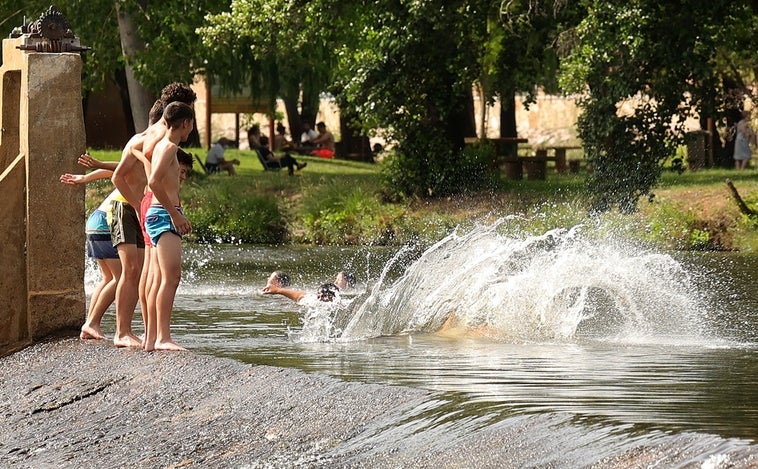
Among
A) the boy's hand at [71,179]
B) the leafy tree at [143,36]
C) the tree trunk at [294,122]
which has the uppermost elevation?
the leafy tree at [143,36]

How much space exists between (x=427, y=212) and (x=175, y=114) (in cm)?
1759

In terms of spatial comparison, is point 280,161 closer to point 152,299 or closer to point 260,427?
point 152,299

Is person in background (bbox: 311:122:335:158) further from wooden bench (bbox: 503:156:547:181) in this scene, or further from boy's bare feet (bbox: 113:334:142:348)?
boy's bare feet (bbox: 113:334:142:348)

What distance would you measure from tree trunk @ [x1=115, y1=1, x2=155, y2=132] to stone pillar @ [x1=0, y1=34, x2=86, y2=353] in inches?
704

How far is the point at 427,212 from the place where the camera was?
91.1 ft

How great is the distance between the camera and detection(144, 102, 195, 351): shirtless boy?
33.6 ft

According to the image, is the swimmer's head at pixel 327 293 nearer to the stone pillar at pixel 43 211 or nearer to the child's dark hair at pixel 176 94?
the stone pillar at pixel 43 211

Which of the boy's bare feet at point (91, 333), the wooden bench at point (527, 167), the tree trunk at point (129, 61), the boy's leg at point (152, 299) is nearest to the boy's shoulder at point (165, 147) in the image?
the boy's leg at point (152, 299)

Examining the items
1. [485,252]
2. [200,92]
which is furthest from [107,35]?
[200,92]

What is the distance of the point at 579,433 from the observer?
7527mm

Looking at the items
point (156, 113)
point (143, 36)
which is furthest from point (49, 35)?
point (143, 36)

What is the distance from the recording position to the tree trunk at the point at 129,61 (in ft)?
99.3

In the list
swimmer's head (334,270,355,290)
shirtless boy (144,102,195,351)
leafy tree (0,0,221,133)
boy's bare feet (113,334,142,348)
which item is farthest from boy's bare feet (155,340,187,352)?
leafy tree (0,0,221,133)

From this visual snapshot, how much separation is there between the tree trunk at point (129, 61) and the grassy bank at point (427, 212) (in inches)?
68.0
